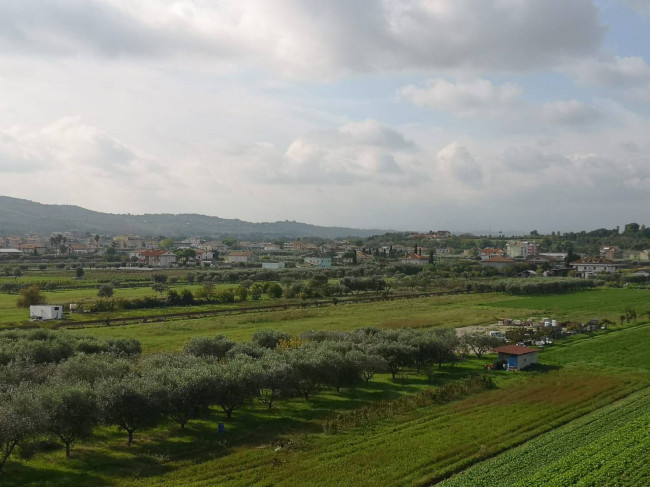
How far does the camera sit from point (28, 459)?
2217cm

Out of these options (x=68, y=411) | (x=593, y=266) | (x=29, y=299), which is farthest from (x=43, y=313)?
(x=593, y=266)

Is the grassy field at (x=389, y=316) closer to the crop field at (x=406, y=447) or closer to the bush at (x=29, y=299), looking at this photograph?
the bush at (x=29, y=299)

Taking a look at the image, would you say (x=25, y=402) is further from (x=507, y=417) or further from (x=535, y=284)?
(x=535, y=284)

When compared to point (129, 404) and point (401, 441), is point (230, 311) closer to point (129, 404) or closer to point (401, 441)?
point (129, 404)

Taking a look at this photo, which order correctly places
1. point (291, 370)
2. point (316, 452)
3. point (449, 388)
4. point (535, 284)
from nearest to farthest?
1. point (316, 452)
2. point (291, 370)
3. point (449, 388)
4. point (535, 284)

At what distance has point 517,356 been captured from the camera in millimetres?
38719

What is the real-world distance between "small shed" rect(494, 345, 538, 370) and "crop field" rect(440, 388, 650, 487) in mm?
11392

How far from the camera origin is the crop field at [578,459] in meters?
19.9

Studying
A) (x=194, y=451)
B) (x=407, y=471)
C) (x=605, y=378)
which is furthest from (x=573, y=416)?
(x=194, y=451)

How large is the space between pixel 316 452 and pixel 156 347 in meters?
25.2

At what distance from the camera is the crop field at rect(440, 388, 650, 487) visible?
19875mm

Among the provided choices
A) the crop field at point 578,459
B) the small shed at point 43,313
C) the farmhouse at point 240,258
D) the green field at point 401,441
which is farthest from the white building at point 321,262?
the crop field at point 578,459

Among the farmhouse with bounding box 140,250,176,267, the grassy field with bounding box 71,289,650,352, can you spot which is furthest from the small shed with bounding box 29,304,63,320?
the farmhouse with bounding box 140,250,176,267

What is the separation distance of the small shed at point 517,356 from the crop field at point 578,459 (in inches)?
449
